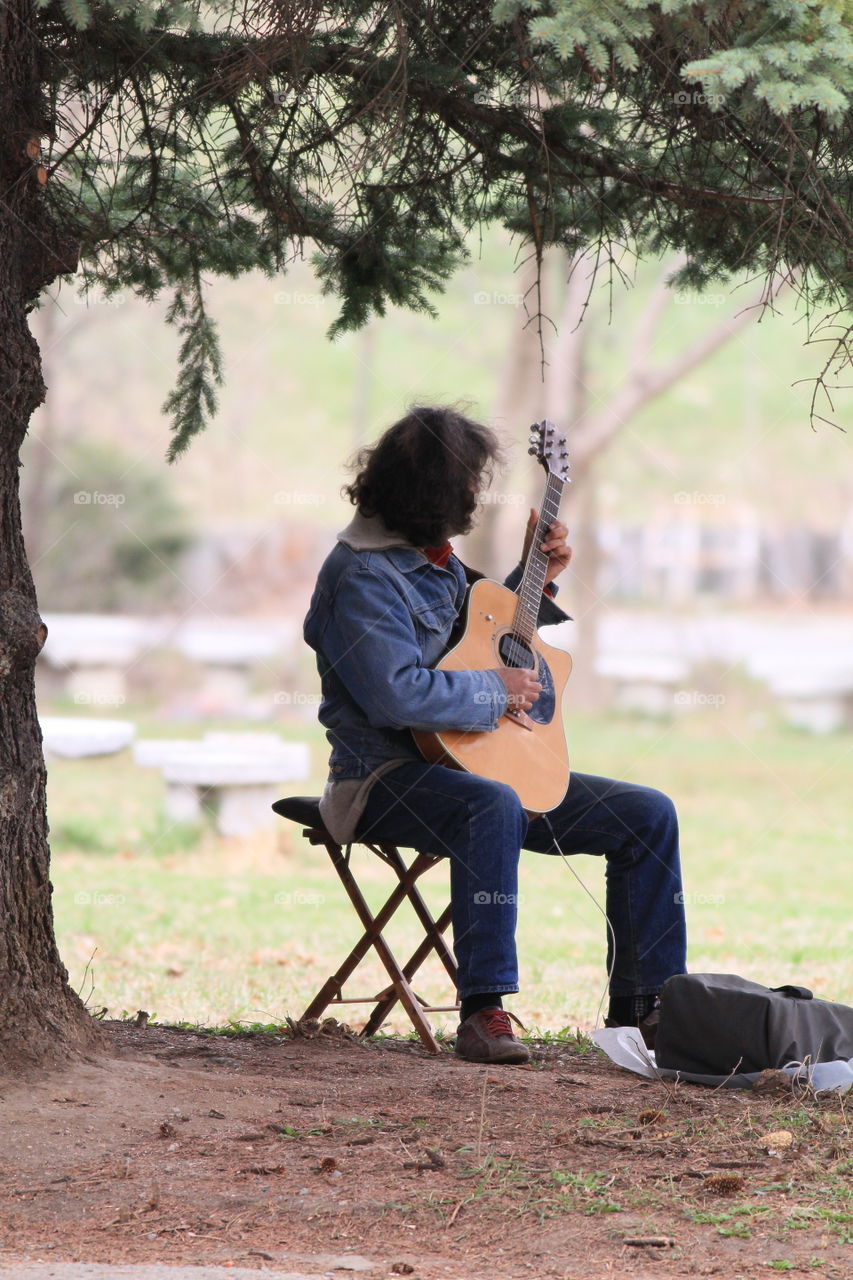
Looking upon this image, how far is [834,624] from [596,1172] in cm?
1965

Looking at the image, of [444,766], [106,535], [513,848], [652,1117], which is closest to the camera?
[652,1117]

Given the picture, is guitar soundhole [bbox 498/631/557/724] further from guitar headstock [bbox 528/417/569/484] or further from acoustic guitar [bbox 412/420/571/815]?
guitar headstock [bbox 528/417/569/484]

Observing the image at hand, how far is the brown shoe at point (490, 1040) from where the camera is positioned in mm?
3602

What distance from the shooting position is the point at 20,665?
3.34 metres

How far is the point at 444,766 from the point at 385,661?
1.12ft

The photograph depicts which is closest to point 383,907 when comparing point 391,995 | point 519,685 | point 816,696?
point 391,995

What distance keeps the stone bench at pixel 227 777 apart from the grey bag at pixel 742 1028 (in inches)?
201

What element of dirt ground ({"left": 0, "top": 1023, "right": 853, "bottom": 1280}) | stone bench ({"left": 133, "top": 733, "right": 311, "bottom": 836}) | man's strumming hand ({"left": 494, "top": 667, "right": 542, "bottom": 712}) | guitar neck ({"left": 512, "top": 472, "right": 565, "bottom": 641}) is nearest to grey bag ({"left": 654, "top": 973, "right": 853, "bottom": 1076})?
dirt ground ({"left": 0, "top": 1023, "right": 853, "bottom": 1280})

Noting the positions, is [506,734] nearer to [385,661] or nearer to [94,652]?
[385,661]

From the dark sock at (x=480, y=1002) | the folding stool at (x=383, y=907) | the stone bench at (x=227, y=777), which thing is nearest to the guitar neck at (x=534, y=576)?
the folding stool at (x=383, y=907)

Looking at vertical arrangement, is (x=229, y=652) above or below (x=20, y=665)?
above

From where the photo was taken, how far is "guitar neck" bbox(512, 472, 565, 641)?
4035 mm

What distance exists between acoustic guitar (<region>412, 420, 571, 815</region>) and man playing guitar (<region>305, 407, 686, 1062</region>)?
0.05 metres

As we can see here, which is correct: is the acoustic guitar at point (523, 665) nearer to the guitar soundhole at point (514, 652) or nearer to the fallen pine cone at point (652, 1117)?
the guitar soundhole at point (514, 652)
